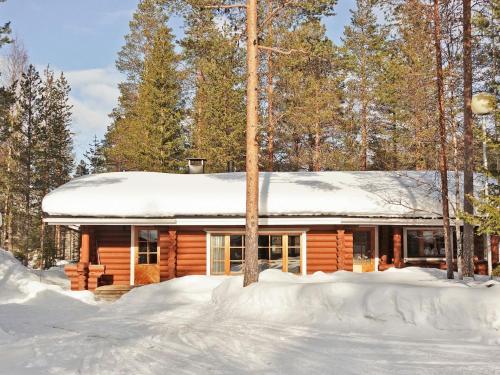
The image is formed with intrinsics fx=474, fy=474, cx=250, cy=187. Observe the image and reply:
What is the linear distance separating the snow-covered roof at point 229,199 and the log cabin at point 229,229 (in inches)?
1.4

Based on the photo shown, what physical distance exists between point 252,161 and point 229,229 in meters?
4.92

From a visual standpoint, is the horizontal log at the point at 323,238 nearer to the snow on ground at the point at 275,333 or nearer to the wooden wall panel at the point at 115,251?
the snow on ground at the point at 275,333

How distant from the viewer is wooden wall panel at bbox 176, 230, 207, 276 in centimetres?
1656

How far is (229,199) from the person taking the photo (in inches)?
660

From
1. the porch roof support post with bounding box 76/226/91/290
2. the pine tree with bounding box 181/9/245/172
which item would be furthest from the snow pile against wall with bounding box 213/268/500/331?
the pine tree with bounding box 181/9/245/172

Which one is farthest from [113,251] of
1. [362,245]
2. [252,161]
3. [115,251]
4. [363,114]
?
[363,114]

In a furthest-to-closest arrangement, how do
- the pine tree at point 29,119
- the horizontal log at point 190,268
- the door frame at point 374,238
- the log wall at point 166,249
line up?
the pine tree at point 29,119
the door frame at point 374,238
the horizontal log at point 190,268
the log wall at point 166,249

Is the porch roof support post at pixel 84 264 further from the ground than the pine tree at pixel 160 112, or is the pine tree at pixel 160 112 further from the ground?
the pine tree at pixel 160 112

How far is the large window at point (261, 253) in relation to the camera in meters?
16.6

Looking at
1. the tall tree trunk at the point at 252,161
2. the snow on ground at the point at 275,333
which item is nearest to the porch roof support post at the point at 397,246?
the snow on ground at the point at 275,333

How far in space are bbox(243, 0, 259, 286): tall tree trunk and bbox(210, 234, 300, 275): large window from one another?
447 centimetres

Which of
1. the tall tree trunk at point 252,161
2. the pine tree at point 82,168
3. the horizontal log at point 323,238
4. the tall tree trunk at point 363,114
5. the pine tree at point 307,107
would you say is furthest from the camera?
the pine tree at point 82,168

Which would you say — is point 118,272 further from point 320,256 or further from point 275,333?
point 275,333

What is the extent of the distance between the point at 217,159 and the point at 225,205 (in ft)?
36.4
